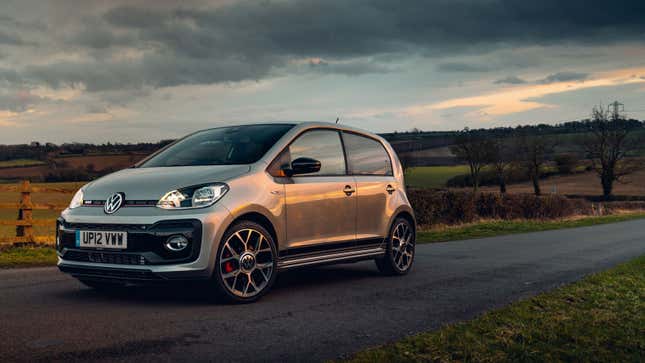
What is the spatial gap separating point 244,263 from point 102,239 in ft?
4.50

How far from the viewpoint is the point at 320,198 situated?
7809 mm

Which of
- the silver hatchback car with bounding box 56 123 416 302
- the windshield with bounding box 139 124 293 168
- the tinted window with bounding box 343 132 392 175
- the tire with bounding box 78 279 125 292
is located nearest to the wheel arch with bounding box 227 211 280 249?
the silver hatchback car with bounding box 56 123 416 302

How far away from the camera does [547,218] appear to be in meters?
33.6

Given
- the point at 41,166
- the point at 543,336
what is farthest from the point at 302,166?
the point at 41,166

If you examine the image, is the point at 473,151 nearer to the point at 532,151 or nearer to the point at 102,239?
the point at 532,151

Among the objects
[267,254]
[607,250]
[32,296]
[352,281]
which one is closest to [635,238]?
[607,250]

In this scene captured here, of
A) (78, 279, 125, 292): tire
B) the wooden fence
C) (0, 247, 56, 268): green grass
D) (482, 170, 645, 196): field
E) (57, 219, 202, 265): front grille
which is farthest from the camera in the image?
(482, 170, 645, 196): field

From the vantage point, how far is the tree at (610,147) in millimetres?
72125

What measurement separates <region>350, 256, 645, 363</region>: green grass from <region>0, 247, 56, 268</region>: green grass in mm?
7654

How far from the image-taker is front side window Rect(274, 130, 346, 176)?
763cm

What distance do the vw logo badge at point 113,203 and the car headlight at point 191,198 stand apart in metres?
0.43

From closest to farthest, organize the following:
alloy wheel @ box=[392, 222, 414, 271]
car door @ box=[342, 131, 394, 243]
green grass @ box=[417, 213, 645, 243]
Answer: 1. car door @ box=[342, 131, 394, 243]
2. alloy wheel @ box=[392, 222, 414, 271]
3. green grass @ box=[417, 213, 645, 243]

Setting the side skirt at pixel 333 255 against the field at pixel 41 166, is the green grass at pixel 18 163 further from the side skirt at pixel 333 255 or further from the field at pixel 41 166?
the side skirt at pixel 333 255

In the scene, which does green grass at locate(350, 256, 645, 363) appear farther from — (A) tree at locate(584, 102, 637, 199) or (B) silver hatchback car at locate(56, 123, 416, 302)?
(A) tree at locate(584, 102, 637, 199)
